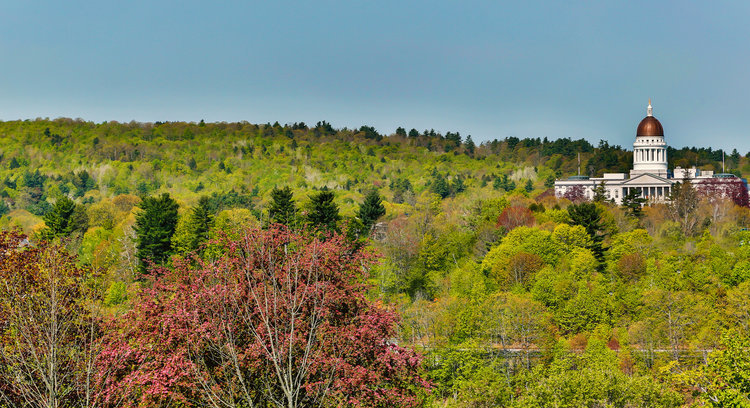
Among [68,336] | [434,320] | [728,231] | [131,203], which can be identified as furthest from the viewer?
[131,203]

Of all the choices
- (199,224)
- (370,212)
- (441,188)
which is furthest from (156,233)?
(441,188)

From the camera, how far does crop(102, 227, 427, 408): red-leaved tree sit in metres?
16.9

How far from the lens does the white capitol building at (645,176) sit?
11894 centimetres

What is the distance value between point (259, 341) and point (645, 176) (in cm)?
11004

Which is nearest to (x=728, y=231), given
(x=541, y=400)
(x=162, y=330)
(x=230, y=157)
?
(x=541, y=400)

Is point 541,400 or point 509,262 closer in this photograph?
point 541,400

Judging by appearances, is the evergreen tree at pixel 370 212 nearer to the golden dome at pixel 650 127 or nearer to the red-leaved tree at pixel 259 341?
the red-leaved tree at pixel 259 341

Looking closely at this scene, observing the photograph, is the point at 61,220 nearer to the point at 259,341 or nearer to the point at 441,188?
the point at 259,341

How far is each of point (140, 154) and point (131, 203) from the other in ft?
283

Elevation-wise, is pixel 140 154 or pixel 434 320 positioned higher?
pixel 140 154

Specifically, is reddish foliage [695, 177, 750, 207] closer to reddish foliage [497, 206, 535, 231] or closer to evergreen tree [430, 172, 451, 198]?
reddish foliage [497, 206, 535, 231]

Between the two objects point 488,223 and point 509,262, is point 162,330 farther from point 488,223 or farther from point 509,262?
point 488,223

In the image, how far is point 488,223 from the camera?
7606 cm

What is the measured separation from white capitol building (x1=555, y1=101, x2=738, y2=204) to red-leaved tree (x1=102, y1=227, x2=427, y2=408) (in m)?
101
